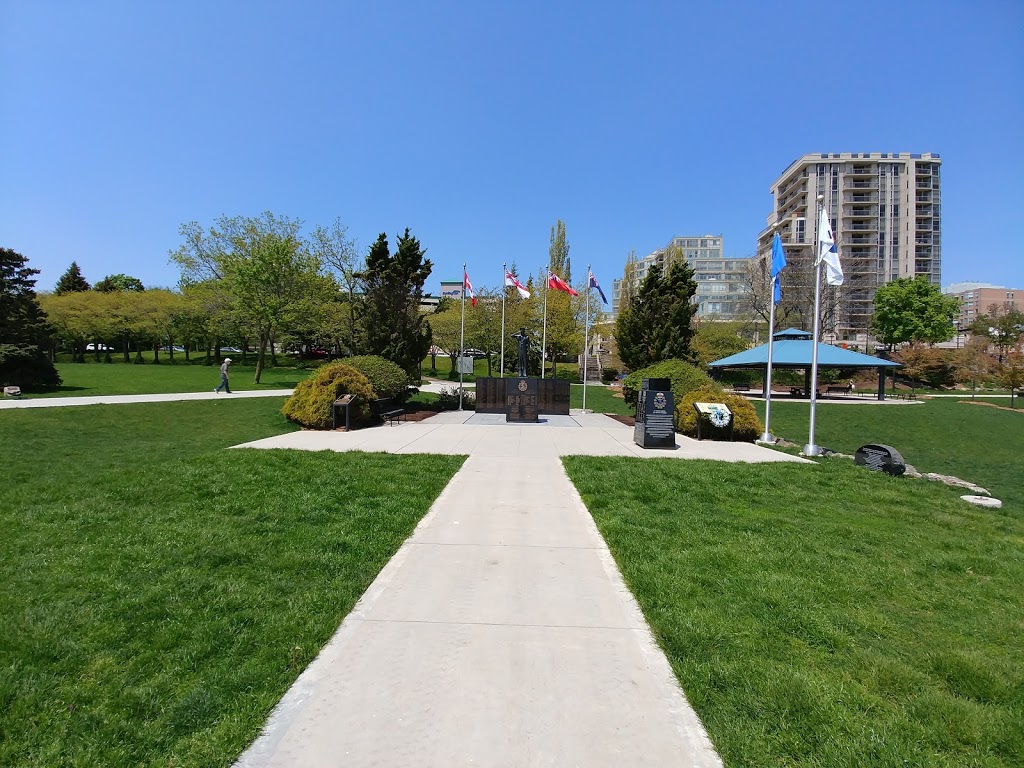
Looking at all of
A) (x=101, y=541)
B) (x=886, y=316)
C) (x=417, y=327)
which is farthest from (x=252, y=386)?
(x=886, y=316)

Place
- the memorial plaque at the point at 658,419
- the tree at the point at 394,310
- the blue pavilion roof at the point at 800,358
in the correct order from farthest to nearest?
the blue pavilion roof at the point at 800,358 < the tree at the point at 394,310 < the memorial plaque at the point at 658,419

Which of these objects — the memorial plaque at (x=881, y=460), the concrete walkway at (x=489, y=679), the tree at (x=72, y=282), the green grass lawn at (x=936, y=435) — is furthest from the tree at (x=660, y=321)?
the tree at (x=72, y=282)

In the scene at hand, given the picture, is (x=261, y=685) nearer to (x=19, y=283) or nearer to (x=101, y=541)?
(x=101, y=541)

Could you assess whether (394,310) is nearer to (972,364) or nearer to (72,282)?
(972,364)

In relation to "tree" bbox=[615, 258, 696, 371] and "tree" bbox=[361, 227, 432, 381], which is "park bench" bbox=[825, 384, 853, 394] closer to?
"tree" bbox=[615, 258, 696, 371]

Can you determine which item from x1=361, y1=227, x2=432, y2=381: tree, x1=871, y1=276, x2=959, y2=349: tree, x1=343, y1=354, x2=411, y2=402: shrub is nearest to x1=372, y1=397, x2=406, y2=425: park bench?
x1=343, y1=354, x2=411, y2=402: shrub

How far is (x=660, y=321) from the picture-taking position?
24141mm

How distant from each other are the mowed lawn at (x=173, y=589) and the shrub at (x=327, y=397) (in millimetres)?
5034

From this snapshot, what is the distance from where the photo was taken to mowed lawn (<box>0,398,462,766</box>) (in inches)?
98.3

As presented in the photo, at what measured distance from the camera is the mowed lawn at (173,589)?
2.50 m

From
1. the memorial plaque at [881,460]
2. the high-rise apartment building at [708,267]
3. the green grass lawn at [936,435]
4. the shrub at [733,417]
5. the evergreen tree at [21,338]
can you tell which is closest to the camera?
the memorial plaque at [881,460]

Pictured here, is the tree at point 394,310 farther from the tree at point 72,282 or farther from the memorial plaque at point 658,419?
the tree at point 72,282

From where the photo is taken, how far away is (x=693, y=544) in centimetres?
525

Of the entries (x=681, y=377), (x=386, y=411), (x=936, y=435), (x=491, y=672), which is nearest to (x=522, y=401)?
(x=386, y=411)
